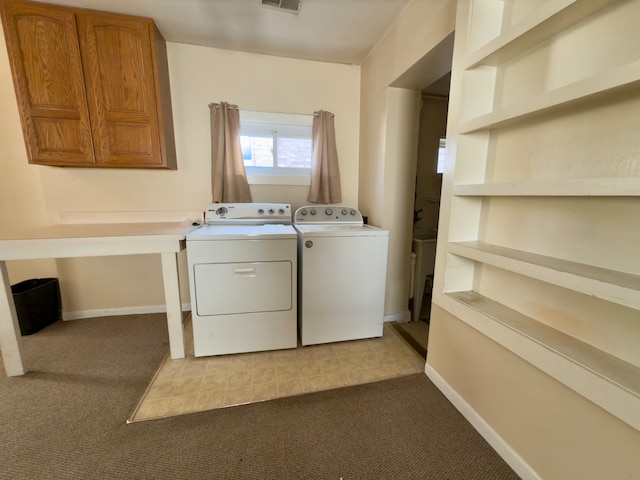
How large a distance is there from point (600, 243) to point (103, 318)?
3587 mm

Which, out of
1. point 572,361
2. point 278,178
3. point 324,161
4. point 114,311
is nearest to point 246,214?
point 278,178

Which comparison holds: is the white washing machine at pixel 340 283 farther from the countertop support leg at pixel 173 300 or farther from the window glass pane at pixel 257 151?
the window glass pane at pixel 257 151

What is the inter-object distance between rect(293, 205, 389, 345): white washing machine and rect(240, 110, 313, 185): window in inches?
36.1

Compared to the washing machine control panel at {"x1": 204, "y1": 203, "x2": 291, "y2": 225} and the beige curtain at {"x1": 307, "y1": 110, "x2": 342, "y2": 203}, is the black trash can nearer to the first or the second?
the washing machine control panel at {"x1": 204, "y1": 203, "x2": 291, "y2": 225}

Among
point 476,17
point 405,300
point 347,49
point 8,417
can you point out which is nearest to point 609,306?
point 476,17

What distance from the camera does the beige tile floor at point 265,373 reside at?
1.46 meters

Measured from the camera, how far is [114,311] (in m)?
2.47

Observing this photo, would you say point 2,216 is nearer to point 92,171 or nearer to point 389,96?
point 92,171

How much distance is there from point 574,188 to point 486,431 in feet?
3.97

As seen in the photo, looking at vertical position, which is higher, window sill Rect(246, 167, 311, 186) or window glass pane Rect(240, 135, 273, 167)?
window glass pane Rect(240, 135, 273, 167)

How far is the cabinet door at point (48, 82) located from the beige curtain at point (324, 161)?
74.1 inches

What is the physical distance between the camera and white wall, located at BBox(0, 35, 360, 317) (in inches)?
86.4

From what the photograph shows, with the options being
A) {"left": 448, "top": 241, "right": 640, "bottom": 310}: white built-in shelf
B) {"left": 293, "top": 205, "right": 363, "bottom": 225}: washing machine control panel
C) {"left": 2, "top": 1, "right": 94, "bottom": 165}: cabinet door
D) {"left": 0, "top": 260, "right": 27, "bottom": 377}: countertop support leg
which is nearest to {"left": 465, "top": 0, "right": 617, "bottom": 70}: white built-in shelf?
{"left": 448, "top": 241, "right": 640, "bottom": 310}: white built-in shelf

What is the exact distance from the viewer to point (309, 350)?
197 centimetres
